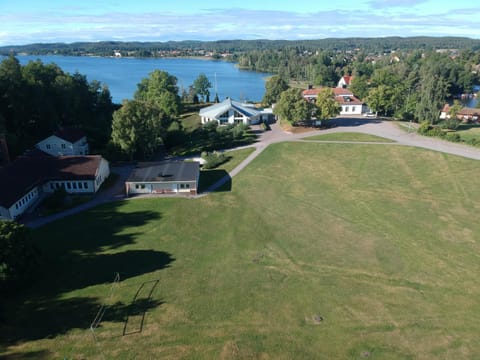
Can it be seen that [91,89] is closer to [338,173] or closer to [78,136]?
[78,136]

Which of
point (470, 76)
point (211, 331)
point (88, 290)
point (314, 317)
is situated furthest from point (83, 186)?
point (470, 76)

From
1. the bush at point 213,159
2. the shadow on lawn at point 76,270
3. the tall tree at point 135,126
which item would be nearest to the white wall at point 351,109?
the bush at point 213,159

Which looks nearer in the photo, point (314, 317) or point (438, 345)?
point (438, 345)

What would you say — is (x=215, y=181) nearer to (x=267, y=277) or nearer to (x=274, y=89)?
(x=267, y=277)

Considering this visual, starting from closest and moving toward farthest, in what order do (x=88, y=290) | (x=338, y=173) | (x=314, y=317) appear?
(x=314, y=317) < (x=88, y=290) < (x=338, y=173)

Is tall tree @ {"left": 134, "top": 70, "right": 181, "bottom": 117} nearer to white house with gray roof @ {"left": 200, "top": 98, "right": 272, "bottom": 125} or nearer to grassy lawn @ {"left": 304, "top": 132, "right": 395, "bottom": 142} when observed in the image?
white house with gray roof @ {"left": 200, "top": 98, "right": 272, "bottom": 125}

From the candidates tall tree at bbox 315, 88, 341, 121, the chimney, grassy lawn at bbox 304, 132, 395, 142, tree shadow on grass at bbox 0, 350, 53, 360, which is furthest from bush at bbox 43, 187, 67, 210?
tall tree at bbox 315, 88, 341, 121
